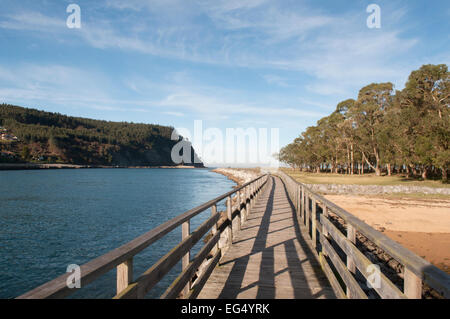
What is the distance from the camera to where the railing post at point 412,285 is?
1.89 m

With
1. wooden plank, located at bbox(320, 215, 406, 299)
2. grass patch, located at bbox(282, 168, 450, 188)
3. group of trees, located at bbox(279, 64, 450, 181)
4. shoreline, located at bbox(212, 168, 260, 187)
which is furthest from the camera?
shoreline, located at bbox(212, 168, 260, 187)

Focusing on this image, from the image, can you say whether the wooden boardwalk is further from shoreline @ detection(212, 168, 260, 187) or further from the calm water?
shoreline @ detection(212, 168, 260, 187)

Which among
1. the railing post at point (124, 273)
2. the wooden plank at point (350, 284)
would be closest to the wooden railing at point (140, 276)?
the railing post at point (124, 273)

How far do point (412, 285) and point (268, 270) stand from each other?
360 centimetres

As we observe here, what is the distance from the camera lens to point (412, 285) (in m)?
1.95

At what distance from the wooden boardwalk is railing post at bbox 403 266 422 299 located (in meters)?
2.43

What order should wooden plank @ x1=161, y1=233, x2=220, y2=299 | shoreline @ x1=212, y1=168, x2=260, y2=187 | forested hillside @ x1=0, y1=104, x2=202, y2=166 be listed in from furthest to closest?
forested hillside @ x1=0, y1=104, x2=202, y2=166
shoreline @ x1=212, y1=168, x2=260, y2=187
wooden plank @ x1=161, y1=233, x2=220, y2=299

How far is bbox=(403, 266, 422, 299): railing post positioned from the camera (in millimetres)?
1891

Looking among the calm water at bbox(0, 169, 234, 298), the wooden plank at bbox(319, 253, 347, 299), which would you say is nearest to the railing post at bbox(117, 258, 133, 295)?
the wooden plank at bbox(319, 253, 347, 299)

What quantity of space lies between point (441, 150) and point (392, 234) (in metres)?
20.7

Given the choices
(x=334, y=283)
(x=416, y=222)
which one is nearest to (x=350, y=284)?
(x=334, y=283)

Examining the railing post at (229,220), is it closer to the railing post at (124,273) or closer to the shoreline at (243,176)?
the railing post at (124,273)

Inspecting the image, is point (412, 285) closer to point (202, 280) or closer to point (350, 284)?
point (350, 284)

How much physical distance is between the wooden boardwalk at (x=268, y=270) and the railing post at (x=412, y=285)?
243cm
